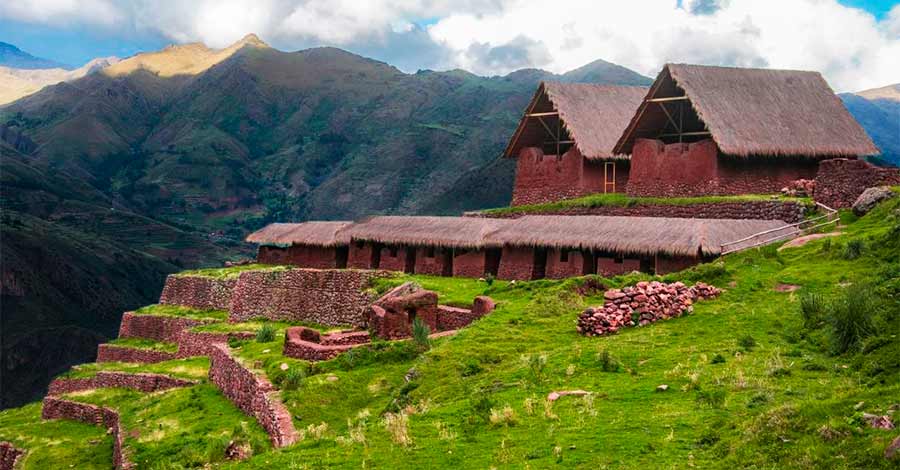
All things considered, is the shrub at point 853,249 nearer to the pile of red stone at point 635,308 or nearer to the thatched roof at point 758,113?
the pile of red stone at point 635,308

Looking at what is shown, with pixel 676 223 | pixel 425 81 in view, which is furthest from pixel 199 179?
pixel 676 223

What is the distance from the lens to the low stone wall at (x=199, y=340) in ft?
94.7

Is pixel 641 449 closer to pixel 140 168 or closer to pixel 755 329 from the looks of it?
pixel 755 329

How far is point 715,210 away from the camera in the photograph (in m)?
28.5

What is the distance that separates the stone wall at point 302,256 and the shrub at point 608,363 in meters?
21.8

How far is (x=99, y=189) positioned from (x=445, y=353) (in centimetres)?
7584

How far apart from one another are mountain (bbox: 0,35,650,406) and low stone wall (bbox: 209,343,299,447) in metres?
29.3

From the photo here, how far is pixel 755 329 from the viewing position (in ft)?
50.8

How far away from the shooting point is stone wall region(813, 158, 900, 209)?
2614 centimetres

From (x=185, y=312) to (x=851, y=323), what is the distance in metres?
28.1

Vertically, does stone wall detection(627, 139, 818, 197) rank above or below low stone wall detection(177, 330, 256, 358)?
above

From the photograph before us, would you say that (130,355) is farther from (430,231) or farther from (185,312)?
(430,231)

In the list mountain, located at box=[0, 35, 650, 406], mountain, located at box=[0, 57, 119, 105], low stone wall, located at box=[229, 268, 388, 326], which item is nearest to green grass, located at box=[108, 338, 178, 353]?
low stone wall, located at box=[229, 268, 388, 326]

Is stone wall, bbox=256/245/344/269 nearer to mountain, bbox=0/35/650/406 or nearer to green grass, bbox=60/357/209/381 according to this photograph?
green grass, bbox=60/357/209/381
